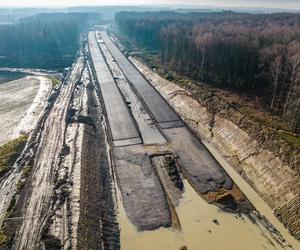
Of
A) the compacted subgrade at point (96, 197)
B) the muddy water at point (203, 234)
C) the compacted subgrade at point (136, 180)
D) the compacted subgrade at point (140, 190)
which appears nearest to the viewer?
the compacted subgrade at point (96, 197)

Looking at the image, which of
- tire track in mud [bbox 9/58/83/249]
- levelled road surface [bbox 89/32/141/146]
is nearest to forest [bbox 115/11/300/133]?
levelled road surface [bbox 89/32/141/146]

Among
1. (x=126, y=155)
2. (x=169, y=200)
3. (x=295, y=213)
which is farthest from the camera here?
(x=126, y=155)

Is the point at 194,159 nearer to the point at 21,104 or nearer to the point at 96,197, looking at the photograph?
the point at 96,197

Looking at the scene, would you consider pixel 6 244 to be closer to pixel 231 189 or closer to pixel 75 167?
pixel 75 167

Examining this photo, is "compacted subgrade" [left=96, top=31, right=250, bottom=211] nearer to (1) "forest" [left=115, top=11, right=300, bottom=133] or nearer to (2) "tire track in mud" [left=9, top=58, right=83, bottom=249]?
(1) "forest" [left=115, top=11, right=300, bottom=133]

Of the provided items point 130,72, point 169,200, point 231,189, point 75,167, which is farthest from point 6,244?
point 130,72

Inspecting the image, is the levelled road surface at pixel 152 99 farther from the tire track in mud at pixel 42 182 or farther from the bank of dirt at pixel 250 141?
the tire track in mud at pixel 42 182

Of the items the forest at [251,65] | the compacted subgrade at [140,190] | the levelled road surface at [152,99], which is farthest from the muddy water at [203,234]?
the levelled road surface at [152,99]
